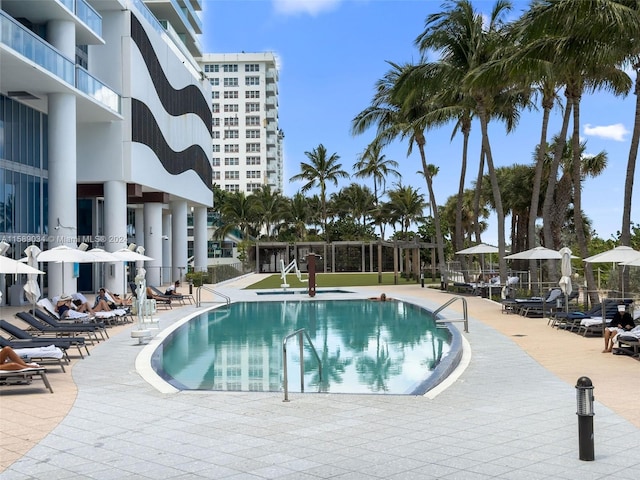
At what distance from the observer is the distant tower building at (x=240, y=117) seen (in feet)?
314

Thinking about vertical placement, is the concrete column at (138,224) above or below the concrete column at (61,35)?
below

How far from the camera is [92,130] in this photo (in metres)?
30.6

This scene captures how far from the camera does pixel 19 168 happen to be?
26094 millimetres

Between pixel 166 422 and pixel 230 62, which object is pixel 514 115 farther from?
pixel 230 62

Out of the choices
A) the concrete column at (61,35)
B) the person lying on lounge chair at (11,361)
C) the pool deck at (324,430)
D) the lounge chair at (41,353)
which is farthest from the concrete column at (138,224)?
the person lying on lounge chair at (11,361)

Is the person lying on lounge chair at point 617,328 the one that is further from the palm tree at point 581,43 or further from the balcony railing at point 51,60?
the balcony railing at point 51,60

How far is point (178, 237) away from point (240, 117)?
53.7 meters

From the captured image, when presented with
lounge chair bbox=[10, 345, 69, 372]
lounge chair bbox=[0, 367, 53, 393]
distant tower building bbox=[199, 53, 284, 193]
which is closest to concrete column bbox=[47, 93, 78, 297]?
lounge chair bbox=[10, 345, 69, 372]

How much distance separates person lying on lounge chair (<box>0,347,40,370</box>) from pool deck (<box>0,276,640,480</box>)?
34cm

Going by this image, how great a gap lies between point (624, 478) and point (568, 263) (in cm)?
1394

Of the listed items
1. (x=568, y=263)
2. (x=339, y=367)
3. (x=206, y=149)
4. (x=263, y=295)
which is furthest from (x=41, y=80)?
(x=206, y=149)

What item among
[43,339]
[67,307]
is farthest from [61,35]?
[43,339]

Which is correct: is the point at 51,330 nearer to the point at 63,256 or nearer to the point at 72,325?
the point at 72,325

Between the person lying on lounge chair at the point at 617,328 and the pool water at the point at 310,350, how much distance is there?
3018mm
